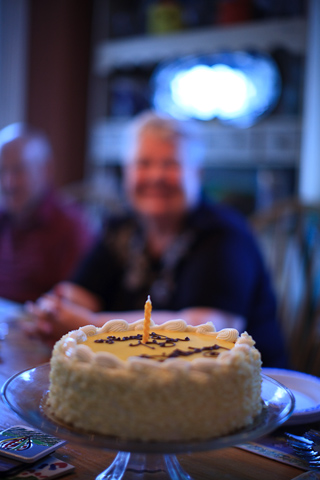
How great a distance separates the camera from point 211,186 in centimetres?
355

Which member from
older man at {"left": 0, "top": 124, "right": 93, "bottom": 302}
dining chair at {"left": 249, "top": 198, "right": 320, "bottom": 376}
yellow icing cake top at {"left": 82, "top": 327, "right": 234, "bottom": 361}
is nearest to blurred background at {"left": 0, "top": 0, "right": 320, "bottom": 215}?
older man at {"left": 0, "top": 124, "right": 93, "bottom": 302}

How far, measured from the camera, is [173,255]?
1734mm

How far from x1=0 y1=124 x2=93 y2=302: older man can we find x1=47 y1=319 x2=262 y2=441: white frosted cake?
1682 millimetres

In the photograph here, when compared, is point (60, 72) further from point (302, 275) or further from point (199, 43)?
point (302, 275)

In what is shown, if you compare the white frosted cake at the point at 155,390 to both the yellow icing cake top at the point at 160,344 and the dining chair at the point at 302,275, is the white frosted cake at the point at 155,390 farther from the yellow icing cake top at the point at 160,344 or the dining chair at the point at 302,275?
the dining chair at the point at 302,275

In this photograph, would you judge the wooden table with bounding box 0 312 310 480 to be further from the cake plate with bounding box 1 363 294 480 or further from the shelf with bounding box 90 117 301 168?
the shelf with bounding box 90 117 301 168

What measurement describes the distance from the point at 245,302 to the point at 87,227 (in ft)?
3.59

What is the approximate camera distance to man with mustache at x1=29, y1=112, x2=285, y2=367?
1.56 meters

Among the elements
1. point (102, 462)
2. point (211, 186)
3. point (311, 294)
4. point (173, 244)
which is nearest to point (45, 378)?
point (102, 462)

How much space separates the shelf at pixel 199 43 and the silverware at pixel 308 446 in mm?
2724

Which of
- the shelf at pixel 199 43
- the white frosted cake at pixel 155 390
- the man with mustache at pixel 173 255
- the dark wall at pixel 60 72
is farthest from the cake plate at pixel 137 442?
the dark wall at pixel 60 72

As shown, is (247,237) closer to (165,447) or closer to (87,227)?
(87,227)

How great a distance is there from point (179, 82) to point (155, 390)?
3264 mm

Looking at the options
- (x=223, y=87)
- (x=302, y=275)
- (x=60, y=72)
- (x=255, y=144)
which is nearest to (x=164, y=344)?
(x=302, y=275)
